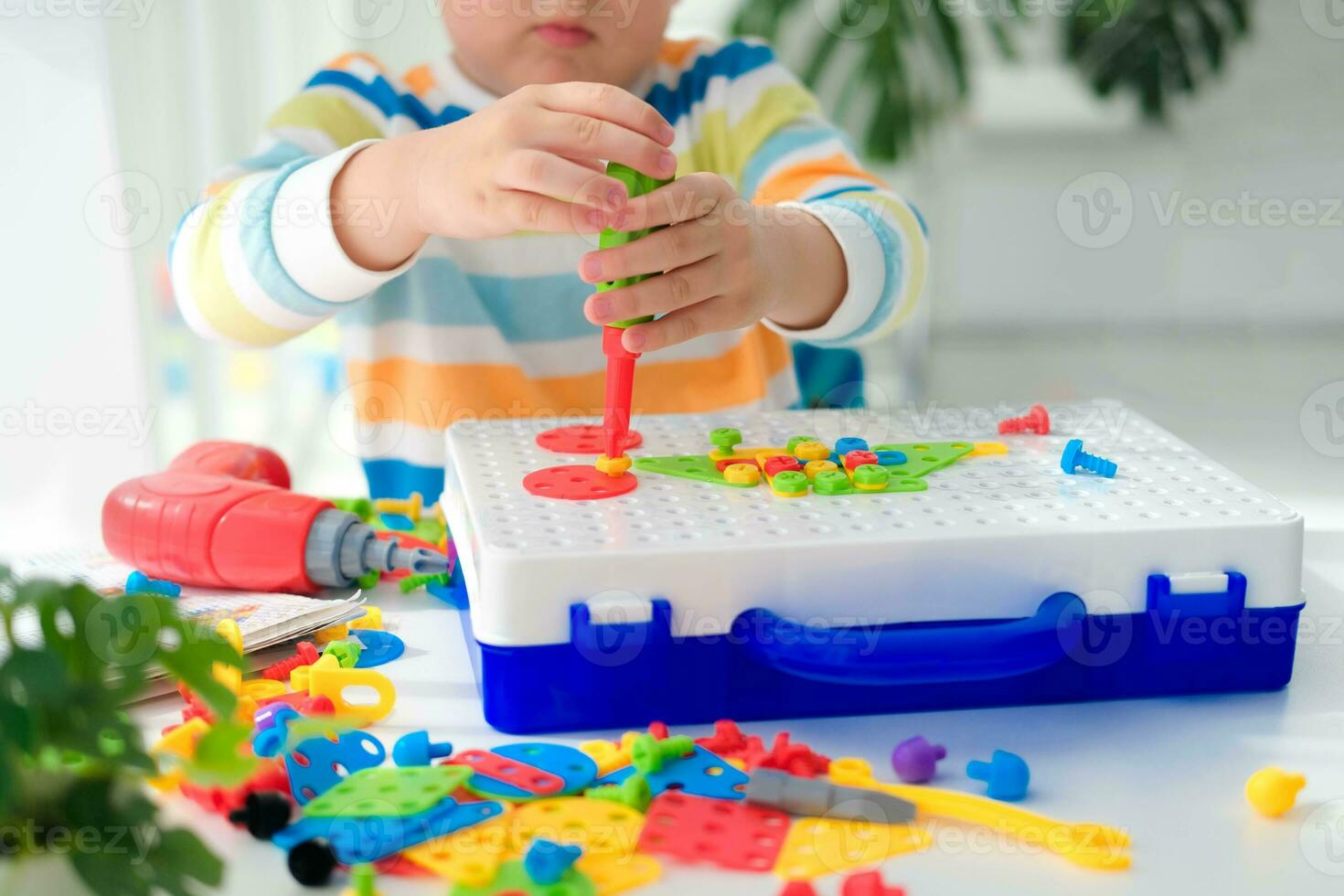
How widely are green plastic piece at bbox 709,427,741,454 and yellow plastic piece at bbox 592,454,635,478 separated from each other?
5 cm

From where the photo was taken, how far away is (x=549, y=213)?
616 millimetres

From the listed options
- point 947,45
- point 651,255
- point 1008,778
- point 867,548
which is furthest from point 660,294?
point 947,45

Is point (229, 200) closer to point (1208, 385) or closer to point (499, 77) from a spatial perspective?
point (499, 77)

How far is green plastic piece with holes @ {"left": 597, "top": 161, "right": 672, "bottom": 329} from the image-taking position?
23.4 inches

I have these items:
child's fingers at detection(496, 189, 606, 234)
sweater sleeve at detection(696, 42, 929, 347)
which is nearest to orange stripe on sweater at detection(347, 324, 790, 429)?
sweater sleeve at detection(696, 42, 929, 347)

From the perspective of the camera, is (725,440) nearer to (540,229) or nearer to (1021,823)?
(540,229)

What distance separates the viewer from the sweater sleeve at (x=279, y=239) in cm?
74

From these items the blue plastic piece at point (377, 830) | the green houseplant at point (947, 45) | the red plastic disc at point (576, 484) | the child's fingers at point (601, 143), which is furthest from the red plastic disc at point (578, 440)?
the green houseplant at point (947, 45)

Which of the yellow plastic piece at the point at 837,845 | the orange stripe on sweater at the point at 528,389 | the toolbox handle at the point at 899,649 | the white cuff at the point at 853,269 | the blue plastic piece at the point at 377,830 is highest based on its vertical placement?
the white cuff at the point at 853,269

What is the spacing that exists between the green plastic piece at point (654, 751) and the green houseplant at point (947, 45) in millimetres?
1551

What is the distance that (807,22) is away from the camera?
193 cm

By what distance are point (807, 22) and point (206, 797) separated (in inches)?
67.0

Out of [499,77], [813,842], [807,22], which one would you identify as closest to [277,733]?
[813,842]

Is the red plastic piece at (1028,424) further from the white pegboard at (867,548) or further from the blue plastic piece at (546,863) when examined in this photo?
the blue plastic piece at (546,863)
